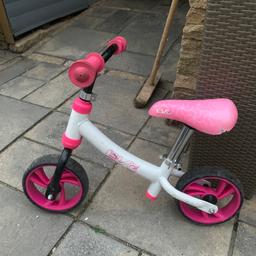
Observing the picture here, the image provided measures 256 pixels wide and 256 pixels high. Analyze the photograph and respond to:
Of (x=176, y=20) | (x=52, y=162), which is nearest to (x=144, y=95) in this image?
(x=52, y=162)

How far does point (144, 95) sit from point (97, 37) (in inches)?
61.9

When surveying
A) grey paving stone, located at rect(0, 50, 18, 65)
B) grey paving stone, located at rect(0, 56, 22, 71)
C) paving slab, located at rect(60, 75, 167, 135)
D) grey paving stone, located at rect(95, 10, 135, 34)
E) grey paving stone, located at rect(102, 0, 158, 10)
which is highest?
grey paving stone, located at rect(102, 0, 158, 10)

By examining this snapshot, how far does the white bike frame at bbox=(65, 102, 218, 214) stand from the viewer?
5.81 feet

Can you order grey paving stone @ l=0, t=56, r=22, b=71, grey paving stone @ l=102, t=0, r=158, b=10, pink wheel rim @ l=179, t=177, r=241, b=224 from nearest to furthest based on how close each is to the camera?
pink wheel rim @ l=179, t=177, r=241, b=224, grey paving stone @ l=0, t=56, r=22, b=71, grey paving stone @ l=102, t=0, r=158, b=10

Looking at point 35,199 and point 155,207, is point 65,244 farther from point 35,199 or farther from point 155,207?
point 155,207

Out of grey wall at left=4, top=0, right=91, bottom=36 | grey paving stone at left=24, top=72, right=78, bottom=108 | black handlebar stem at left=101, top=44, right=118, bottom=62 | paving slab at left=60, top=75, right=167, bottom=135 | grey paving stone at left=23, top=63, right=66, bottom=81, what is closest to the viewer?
black handlebar stem at left=101, top=44, right=118, bottom=62

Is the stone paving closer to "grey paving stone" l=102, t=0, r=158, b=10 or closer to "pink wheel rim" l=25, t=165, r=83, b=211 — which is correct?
"pink wheel rim" l=25, t=165, r=83, b=211

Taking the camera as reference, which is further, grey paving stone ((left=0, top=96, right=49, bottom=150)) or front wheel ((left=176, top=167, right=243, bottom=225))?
grey paving stone ((left=0, top=96, right=49, bottom=150))

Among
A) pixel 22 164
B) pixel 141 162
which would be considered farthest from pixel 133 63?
pixel 141 162

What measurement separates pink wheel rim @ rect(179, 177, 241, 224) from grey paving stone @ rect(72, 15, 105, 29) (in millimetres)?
3186

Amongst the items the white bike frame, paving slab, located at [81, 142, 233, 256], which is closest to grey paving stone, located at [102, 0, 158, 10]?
paving slab, located at [81, 142, 233, 256]

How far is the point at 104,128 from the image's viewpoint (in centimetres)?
281

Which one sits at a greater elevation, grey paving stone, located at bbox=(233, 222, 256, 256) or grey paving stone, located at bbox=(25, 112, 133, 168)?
grey paving stone, located at bbox=(25, 112, 133, 168)

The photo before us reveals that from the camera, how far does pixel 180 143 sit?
175 cm
